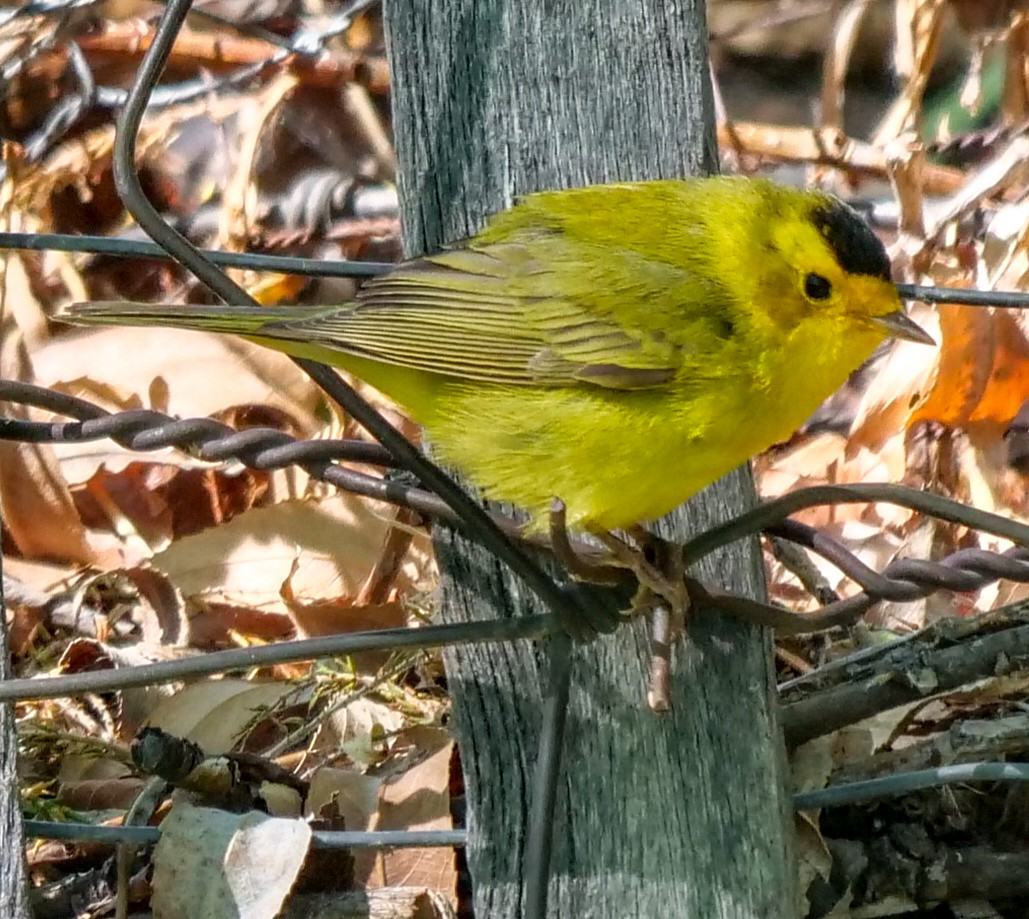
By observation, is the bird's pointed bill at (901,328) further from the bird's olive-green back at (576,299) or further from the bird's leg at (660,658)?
the bird's leg at (660,658)

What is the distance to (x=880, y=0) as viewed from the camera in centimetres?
675

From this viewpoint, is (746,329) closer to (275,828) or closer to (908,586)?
(908,586)

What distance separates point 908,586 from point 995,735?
30.6 inches

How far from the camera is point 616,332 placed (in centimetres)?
269

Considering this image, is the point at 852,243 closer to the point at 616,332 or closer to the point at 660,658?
the point at 616,332

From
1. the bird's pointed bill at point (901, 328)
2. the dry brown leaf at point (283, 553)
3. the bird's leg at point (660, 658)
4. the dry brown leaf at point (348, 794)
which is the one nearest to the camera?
the bird's leg at point (660, 658)

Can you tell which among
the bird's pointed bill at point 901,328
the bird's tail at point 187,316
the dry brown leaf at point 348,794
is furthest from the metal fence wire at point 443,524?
the bird's pointed bill at point 901,328

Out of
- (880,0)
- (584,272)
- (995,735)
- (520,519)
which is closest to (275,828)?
(520,519)

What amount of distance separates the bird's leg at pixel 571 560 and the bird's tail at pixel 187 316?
0.61 m

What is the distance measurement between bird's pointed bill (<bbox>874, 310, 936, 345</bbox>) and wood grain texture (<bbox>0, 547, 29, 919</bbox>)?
158 cm

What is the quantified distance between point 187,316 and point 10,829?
81 cm

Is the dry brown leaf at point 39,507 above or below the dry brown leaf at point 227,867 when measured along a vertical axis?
above

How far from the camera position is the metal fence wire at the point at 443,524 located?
6.19ft

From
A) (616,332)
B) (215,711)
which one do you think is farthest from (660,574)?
(215,711)
